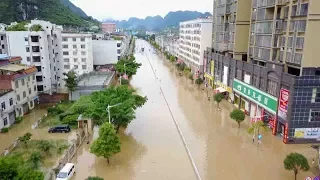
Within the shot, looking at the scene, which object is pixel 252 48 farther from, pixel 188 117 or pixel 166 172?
pixel 166 172

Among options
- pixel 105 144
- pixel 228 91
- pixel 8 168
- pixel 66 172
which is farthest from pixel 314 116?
pixel 8 168

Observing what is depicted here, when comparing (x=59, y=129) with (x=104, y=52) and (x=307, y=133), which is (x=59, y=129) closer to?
(x=307, y=133)

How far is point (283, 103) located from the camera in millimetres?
25219

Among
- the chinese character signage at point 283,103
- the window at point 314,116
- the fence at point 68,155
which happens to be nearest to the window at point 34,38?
the fence at point 68,155

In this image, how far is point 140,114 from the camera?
3344cm

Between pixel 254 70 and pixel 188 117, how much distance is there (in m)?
9.54

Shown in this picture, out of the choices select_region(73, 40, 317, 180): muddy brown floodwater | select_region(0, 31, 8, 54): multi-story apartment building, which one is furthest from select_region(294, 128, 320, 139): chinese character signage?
select_region(0, 31, 8, 54): multi-story apartment building

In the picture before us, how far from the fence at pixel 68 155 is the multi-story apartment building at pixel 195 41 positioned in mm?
39090

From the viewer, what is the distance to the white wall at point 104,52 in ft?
218

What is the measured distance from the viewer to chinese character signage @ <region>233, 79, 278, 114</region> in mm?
27219

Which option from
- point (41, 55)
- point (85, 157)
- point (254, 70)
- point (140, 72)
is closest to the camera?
point (85, 157)

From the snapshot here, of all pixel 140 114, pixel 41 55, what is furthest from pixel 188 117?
pixel 41 55

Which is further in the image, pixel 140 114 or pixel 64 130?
pixel 140 114

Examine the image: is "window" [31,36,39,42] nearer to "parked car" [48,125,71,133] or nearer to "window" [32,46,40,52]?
"window" [32,46,40,52]
